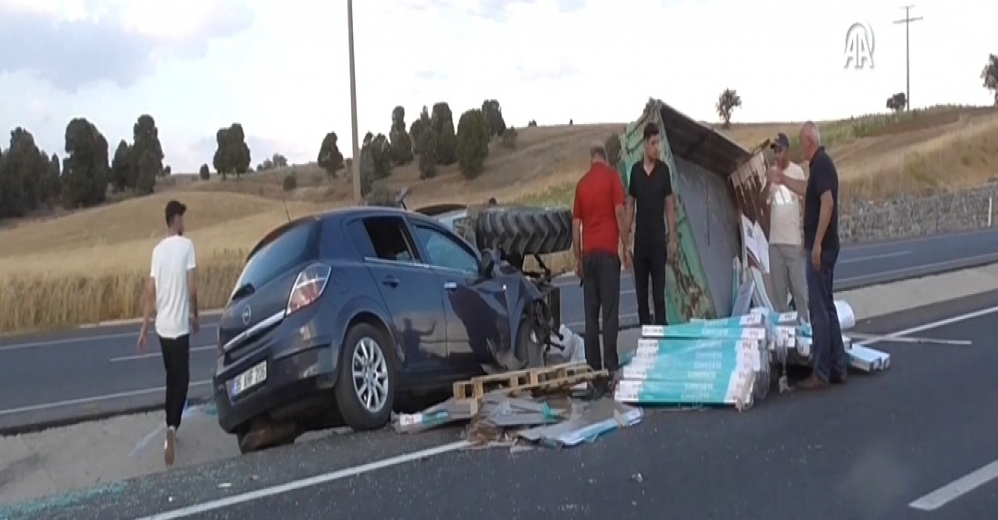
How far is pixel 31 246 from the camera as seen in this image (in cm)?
5975

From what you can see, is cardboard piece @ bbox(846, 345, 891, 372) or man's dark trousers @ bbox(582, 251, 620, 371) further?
cardboard piece @ bbox(846, 345, 891, 372)

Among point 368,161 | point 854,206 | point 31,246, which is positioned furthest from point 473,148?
point 854,206

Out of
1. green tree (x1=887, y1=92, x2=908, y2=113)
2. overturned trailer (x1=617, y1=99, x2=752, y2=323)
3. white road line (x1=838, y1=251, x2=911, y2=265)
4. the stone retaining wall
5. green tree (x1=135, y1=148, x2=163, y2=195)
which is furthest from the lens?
green tree (x1=887, y1=92, x2=908, y2=113)

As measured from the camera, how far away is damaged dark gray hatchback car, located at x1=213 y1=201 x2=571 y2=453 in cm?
863

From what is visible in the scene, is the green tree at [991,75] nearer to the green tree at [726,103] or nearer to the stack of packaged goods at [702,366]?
the green tree at [726,103]

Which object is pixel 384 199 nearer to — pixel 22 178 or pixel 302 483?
pixel 302 483

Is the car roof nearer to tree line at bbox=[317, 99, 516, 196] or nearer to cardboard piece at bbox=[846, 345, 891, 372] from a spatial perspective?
cardboard piece at bbox=[846, 345, 891, 372]

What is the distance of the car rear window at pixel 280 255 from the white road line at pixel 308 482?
5.92ft

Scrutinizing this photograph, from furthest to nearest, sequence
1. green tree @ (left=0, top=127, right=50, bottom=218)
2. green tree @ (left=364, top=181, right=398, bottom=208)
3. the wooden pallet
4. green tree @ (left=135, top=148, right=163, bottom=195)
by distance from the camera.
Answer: green tree @ (left=135, top=148, right=163, bottom=195), green tree @ (left=0, top=127, right=50, bottom=218), green tree @ (left=364, top=181, right=398, bottom=208), the wooden pallet

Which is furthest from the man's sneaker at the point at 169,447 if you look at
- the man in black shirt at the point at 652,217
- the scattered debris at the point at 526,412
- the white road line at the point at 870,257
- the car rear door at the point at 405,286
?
the white road line at the point at 870,257

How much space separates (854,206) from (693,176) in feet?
113

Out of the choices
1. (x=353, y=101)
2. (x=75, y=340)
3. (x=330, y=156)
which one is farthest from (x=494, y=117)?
(x=75, y=340)

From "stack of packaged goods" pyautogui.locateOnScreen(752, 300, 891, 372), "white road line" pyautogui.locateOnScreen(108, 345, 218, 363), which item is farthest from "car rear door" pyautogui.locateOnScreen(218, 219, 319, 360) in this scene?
"white road line" pyautogui.locateOnScreen(108, 345, 218, 363)

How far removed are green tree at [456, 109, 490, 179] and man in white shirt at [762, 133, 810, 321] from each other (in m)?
76.0
